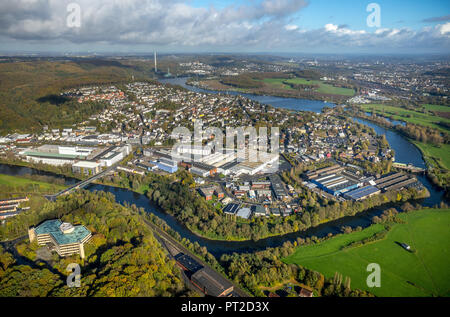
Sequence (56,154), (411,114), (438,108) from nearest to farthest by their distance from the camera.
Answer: (56,154)
(411,114)
(438,108)

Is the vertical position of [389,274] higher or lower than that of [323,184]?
lower

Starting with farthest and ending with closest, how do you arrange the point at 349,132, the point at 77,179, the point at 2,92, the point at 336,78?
the point at 336,78 < the point at 2,92 < the point at 349,132 < the point at 77,179

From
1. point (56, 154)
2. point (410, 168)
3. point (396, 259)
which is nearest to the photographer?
point (396, 259)

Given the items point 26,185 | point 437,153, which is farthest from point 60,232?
point 437,153

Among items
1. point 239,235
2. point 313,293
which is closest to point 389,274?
point 313,293

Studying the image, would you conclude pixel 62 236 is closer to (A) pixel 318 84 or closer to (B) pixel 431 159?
(B) pixel 431 159

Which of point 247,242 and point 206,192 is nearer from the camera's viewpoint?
point 247,242

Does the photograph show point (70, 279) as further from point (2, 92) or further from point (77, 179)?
point (2, 92)

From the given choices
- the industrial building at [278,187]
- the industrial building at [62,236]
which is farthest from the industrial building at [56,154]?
the industrial building at [278,187]
